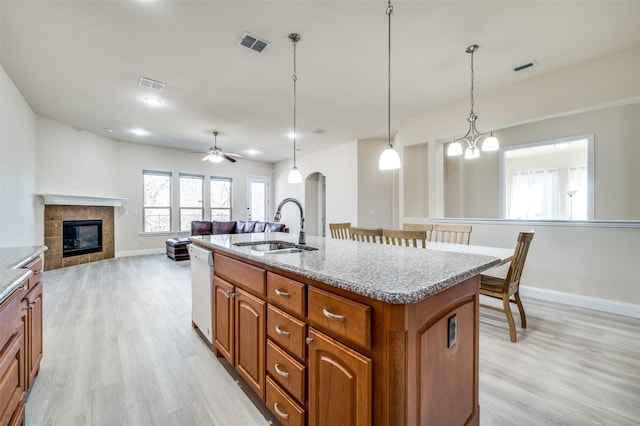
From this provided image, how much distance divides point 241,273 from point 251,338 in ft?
1.28

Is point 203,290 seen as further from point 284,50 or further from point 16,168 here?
point 16,168

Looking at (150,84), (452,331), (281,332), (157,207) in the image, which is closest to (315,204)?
(157,207)

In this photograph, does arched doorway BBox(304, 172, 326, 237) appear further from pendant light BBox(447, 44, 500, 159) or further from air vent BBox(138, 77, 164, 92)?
pendant light BBox(447, 44, 500, 159)

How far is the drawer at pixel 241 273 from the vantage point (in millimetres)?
1480

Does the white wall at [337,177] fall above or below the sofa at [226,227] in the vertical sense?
above

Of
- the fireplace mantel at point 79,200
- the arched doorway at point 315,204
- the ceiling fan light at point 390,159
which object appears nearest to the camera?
the ceiling fan light at point 390,159

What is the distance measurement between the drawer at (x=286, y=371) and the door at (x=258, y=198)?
7491 millimetres

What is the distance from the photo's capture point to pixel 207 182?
7754 millimetres

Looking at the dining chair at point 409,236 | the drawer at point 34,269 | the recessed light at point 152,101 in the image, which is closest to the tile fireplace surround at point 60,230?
the recessed light at point 152,101

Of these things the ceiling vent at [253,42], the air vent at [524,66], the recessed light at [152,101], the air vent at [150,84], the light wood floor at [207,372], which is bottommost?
the light wood floor at [207,372]

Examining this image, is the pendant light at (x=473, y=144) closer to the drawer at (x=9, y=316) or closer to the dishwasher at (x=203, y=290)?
the dishwasher at (x=203, y=290)

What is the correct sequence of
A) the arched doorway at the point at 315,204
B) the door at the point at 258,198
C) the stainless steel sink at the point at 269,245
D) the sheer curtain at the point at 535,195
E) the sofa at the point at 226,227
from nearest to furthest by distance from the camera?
the stainless steel sink at the point at 269,245
the sheer curtain at the point at 535,195
the sofa at the point at 226,227
the arched doorway at the point at 315,204
the door at the point at 258,198

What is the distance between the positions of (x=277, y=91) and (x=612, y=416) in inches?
167

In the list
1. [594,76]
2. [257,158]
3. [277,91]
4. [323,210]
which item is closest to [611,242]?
[594,76]
